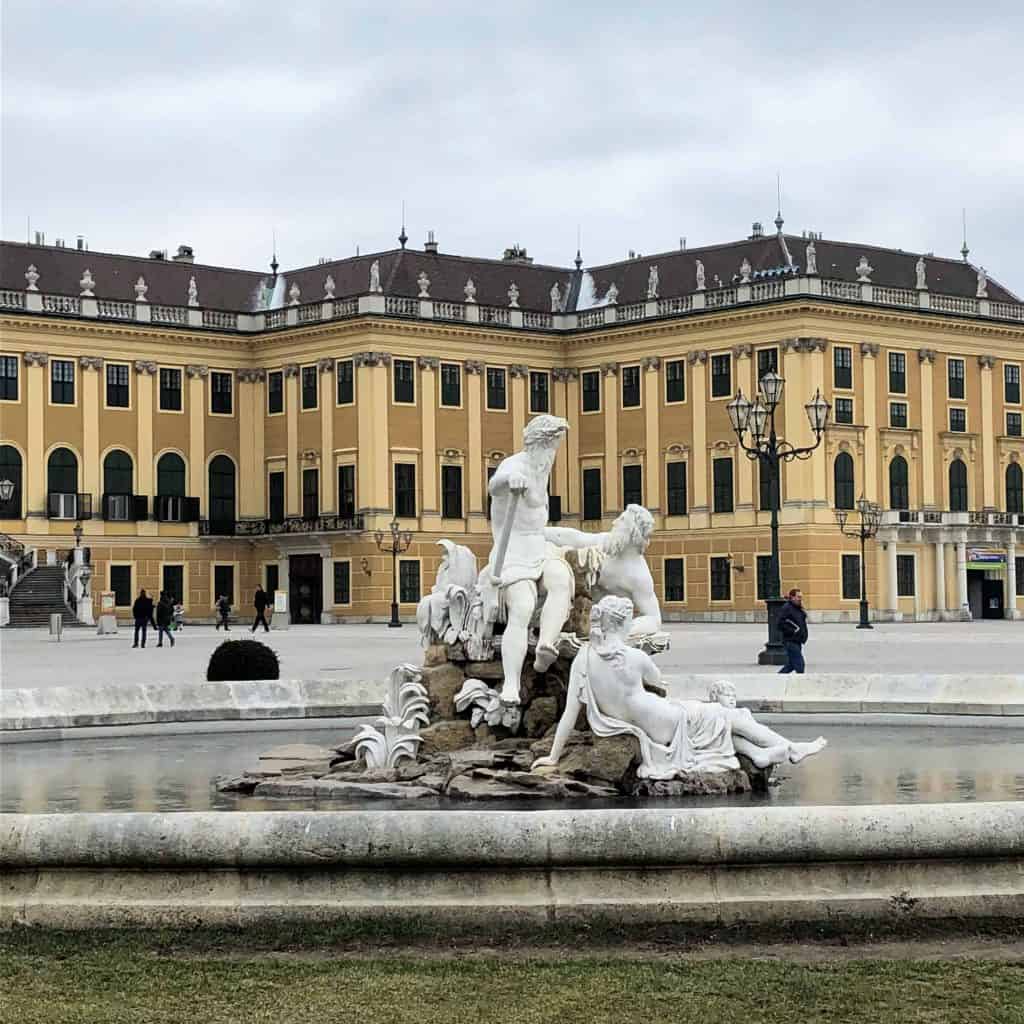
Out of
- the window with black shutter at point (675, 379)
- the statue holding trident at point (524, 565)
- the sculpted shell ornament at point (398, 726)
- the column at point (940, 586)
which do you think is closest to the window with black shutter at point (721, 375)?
the window with black shutter at point (675, 379)

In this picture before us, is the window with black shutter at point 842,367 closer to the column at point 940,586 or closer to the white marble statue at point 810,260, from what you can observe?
the white marble statue at point 810,260

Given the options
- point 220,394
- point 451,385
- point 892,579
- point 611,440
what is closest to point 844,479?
point 892,579

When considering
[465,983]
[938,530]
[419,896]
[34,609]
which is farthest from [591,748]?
[938,530]

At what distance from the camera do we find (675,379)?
80.4 meters

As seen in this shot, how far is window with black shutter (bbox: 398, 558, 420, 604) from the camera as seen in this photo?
7744 cm

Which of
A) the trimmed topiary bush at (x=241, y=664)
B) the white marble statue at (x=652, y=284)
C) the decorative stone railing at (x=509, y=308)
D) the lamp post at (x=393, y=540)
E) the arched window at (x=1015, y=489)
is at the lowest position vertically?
the trimmed topiary bush at (x=241, y=664)

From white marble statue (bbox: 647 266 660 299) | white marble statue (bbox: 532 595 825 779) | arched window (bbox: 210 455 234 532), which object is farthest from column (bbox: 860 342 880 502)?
white marble statue (bbox: 532 595 825 779)

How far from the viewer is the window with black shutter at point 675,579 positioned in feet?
259

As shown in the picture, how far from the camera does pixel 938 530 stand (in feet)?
257

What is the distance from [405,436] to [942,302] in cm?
2143

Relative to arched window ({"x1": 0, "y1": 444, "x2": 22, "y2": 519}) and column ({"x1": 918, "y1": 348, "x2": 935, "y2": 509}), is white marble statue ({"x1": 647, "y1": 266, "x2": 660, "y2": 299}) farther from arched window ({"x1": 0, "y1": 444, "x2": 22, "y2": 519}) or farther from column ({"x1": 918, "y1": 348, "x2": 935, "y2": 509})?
arched window ({"x1": 0, "y1": 444, "x2": 22, "y2": 519})

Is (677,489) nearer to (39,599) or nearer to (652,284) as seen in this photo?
(652,284)

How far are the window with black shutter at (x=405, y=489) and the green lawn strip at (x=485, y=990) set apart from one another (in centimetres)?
7040

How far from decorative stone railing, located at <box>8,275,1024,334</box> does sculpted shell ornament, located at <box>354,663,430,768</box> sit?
62.7 meters
